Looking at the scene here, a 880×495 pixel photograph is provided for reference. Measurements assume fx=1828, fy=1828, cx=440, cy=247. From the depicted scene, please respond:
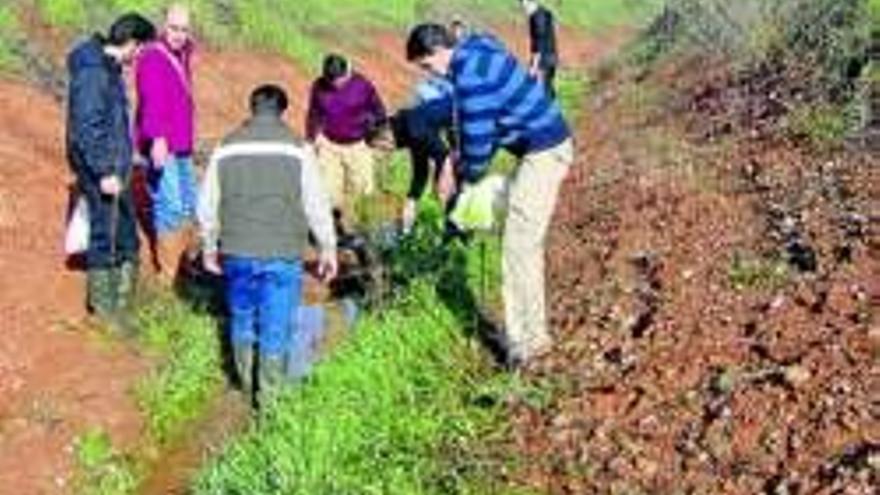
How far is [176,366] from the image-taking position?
1097cm

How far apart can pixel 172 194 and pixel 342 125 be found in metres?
1.33

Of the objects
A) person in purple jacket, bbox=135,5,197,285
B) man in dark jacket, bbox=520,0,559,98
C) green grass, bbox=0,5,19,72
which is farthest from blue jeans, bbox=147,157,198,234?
man in dark jacket, bbox=520,0,559,98

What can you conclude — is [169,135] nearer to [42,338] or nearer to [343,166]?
[343,166]

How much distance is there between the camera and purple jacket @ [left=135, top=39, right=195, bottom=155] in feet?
40.5

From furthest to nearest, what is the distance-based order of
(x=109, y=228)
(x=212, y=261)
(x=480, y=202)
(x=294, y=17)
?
(x=294, y=17), (x=109, y=228), (x=212, y=261), (x=480, y=202)

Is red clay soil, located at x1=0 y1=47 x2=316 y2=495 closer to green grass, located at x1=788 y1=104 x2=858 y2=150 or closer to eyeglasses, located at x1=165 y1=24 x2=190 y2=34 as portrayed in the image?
eyeglasses, located at x1=165 y1=24 x2=190 y2=34

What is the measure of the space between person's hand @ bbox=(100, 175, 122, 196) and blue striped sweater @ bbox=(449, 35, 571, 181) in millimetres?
2531

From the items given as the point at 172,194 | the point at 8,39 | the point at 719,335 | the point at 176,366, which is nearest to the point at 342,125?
the point at 172,194

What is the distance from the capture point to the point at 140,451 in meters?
10.0

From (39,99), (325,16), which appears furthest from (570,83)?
(39,99)

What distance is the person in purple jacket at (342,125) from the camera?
13047 mm

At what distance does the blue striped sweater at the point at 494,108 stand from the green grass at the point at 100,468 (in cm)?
239

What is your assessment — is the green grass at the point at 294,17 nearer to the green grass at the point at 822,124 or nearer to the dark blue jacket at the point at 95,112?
the dark blue jacket at the point at 95,112

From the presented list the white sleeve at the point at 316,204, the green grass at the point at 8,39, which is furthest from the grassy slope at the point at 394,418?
the green grass at the point at 8,39
